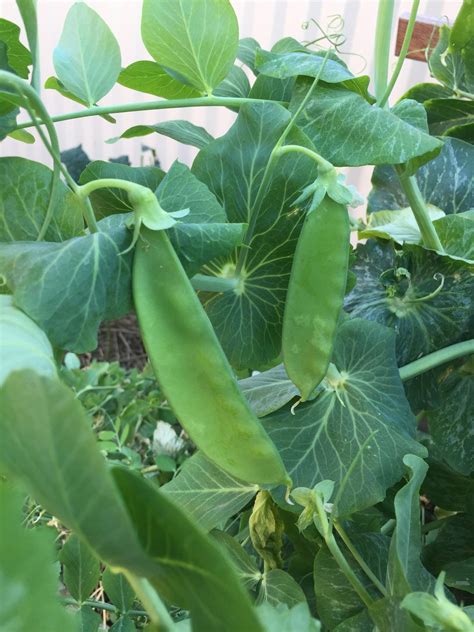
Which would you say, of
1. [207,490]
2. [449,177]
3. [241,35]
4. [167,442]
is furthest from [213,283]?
[241,35]

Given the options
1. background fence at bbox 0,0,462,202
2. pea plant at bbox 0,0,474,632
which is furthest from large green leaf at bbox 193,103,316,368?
background fence at bbox 0,0,462,202

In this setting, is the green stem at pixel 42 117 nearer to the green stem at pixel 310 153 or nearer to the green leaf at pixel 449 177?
the green stem at pixel 310 153

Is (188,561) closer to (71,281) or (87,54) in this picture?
(71,281)

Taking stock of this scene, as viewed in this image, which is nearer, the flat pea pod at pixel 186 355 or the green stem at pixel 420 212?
the flat pea pod at pixel 186 355

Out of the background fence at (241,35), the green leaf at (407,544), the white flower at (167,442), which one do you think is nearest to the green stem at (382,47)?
the green leaf at (407,544)

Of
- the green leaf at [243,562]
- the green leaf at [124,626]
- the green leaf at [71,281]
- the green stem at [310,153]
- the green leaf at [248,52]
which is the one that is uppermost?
the green leaf at [248,52]
